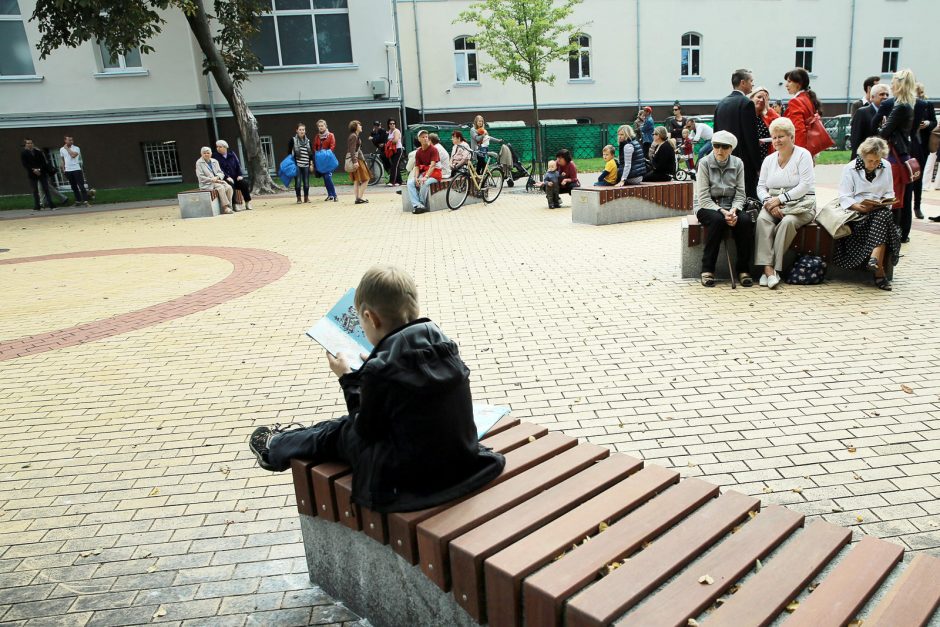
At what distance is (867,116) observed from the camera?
931 cm

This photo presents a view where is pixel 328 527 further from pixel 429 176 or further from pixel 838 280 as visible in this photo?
pixel 429 176

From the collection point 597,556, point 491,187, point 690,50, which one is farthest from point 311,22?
point 597,556

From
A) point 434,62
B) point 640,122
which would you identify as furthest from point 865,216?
point 434,62

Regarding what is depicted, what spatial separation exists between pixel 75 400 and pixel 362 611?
12.1ft

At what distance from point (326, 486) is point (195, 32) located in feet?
68.7

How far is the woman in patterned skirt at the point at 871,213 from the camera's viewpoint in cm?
734

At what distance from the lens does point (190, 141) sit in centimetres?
2667

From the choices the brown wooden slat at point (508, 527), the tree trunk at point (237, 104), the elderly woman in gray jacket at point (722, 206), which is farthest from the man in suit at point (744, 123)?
the tree trunk at point (237, 104)

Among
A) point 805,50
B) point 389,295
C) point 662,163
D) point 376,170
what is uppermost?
point 805,50

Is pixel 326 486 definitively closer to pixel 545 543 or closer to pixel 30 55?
pixel 545 543

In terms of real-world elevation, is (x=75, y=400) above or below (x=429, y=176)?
below

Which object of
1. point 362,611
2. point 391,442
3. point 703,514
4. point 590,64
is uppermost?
point 590,64

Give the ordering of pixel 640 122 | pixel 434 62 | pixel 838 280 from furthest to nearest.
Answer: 1. pixel 434 62
2. pixel 640 122
3. pixel 838 280

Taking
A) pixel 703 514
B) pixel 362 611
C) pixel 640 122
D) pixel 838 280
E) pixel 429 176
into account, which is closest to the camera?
pixel 703 514
